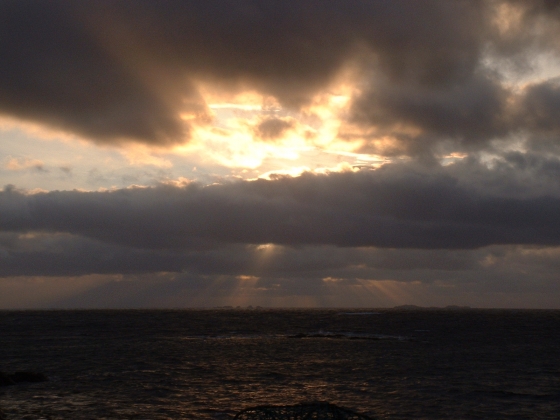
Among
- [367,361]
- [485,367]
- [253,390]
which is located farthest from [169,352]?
[485,367]

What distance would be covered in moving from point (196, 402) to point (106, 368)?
2453cm

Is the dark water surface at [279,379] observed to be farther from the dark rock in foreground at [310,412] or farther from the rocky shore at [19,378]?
the dark rock in foreground at [310,412]

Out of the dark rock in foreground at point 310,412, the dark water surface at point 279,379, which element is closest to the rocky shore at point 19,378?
the dark water surface at point 279,379

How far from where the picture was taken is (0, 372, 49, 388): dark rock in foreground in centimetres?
5131

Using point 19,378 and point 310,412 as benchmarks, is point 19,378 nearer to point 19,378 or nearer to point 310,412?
point 19,378

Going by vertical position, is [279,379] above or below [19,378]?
below

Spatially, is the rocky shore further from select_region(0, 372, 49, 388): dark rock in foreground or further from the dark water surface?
the dark water surface

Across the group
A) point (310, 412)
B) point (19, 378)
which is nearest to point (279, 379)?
point (19, 378)

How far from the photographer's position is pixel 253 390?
50.8 meters

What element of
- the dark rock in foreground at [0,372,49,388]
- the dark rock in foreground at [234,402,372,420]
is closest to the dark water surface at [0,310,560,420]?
the dark rock in foreground at [0,372,49,388]

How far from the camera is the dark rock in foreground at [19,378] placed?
51312mm

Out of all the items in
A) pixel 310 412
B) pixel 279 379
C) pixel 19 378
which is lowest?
pixel 279 379

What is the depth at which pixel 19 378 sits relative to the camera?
174 feet

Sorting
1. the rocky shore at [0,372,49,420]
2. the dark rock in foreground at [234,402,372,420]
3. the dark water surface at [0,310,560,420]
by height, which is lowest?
the dark water surface at [0,310,560,420]
